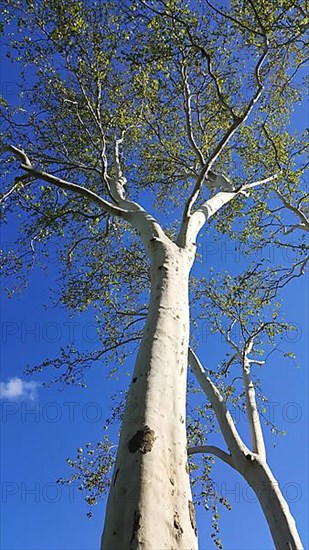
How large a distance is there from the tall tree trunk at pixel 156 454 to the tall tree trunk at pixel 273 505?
2965 mm

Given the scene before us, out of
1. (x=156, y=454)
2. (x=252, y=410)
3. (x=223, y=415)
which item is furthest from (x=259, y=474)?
(x=156, y=454)

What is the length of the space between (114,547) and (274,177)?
29.8 feet

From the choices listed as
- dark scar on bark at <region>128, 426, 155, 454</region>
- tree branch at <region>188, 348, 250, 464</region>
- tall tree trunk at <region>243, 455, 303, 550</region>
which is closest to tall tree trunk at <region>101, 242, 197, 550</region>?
dark scar on bark at <region>128, 426, 155, 454</region>

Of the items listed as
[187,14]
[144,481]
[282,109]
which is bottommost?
[144,481]

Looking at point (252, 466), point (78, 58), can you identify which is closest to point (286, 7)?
point (78, 58)

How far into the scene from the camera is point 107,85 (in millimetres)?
8852

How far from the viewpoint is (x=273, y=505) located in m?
5.43

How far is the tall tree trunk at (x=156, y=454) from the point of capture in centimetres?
227

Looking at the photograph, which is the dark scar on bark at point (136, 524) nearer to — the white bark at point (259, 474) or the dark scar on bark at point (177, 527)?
the dark scar on bark at point (177, 527)

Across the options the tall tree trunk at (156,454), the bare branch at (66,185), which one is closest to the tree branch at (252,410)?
the tall tree trunk at (156,454)

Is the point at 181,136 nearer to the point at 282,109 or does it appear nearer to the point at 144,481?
the point at 282,109

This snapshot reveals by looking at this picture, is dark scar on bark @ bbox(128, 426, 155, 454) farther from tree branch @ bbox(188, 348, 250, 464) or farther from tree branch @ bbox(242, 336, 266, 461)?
tree branch @ bbox(242, 336, 266, 461)

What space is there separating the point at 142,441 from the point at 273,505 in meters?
3.60

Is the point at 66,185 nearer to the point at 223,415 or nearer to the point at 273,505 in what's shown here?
the point at 223,415
